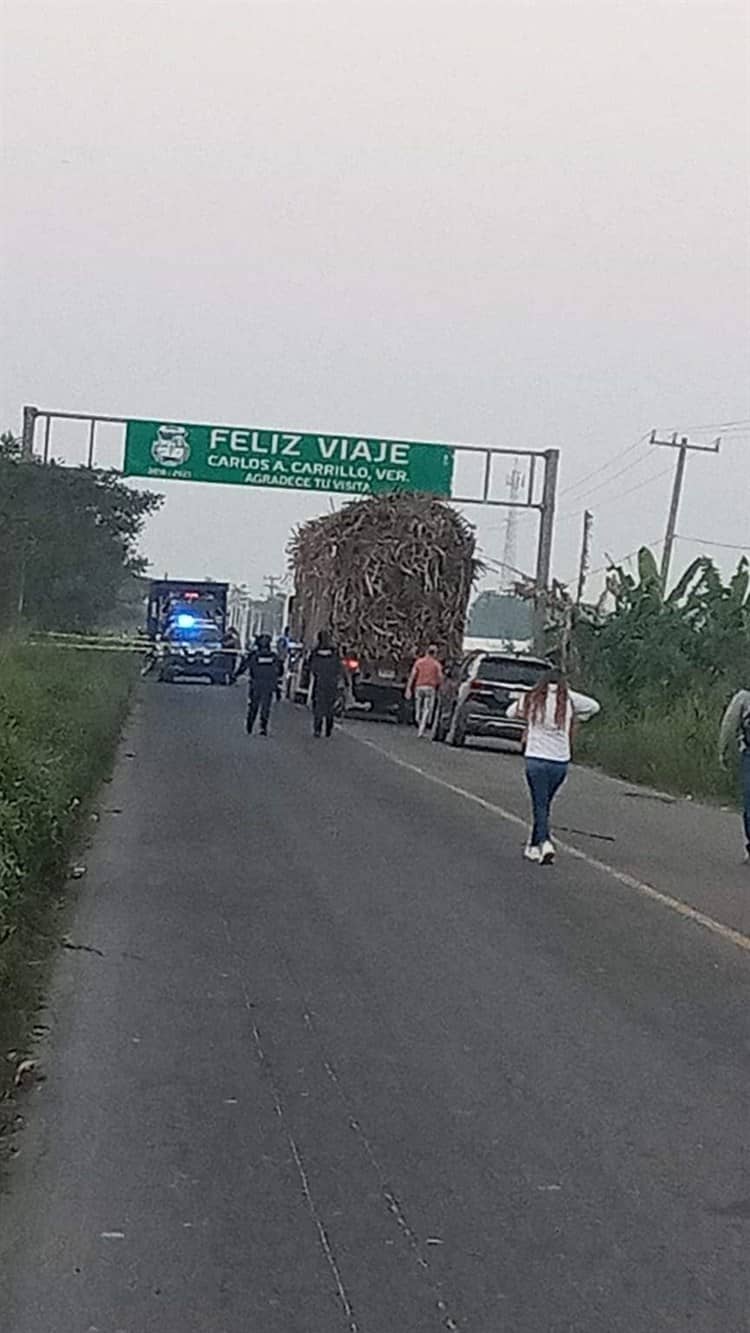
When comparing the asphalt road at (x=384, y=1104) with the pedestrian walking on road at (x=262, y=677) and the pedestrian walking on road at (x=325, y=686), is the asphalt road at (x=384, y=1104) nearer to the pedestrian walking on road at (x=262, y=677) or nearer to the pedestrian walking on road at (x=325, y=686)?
the pedestrian walking on road at (x=262, y=677)

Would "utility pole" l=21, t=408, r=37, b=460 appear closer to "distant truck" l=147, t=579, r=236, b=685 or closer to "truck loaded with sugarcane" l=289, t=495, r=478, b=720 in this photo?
"truck loaded with sugarcane" l=289, t=495, r=478, b=720

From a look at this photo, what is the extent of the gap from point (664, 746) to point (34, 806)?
18265 mm

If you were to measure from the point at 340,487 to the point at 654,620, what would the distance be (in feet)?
35.6

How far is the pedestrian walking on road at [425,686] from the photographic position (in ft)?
119

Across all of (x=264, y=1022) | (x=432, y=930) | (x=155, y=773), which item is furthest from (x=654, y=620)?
(x=264, y=1022)

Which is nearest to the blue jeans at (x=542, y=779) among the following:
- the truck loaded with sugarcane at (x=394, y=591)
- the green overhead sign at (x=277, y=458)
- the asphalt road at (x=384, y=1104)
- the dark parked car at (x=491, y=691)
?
the asphalt road at (x=384, y=1104)

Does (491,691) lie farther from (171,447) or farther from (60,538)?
(60,538)

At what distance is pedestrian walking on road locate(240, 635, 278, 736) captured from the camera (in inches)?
1217

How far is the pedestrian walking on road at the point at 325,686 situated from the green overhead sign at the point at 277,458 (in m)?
12.0

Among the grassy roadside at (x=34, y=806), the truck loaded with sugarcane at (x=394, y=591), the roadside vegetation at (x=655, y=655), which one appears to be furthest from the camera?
the truck loaded with sugarcane at (x=394, y=591)

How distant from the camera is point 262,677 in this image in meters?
31.4

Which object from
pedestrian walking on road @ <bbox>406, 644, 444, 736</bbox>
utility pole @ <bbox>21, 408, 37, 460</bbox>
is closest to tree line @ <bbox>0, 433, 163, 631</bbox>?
utility pole @ <bbox>21, 408, 37, 460</bbox>

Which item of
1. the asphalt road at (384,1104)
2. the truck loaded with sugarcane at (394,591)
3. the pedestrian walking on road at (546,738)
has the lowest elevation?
the asphalt road at (384,1104)

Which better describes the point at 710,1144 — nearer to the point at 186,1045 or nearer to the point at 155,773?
the point at 186,1045
